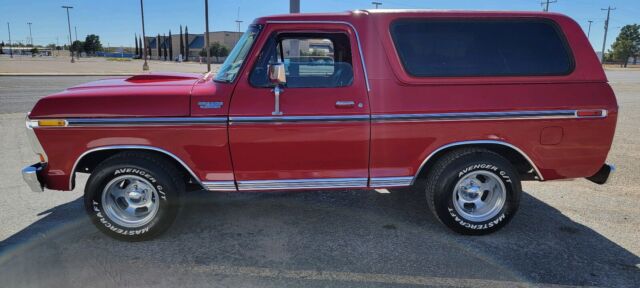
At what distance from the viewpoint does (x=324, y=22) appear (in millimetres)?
3730

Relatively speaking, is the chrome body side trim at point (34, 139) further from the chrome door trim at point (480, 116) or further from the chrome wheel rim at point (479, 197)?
the chrome wheel rim at point (479, 197)

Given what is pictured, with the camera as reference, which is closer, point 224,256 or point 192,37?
point 224,256

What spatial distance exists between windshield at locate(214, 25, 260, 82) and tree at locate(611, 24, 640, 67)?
3892 inches

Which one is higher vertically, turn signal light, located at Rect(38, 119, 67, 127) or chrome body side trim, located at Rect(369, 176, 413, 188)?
turn signal light, located at Rect(38, 119, 67, 127)

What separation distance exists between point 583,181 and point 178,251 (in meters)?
5.11

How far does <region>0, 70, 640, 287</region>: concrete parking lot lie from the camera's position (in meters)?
3.24

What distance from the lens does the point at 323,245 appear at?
12.4ft

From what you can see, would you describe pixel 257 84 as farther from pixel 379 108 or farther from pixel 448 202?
pixel 448 202

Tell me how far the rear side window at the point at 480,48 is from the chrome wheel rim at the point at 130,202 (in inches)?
99.6

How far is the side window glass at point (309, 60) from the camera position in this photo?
367 centimetres

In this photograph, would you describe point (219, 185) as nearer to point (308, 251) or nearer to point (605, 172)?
point (308, 251)

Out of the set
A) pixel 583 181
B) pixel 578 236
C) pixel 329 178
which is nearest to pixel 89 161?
pixel 329 178

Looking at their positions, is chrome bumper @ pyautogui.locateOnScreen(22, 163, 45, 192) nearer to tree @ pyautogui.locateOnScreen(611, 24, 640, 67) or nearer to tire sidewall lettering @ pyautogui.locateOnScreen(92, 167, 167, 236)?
tire sidewall lettering @ pyautogui.locateOnScreen(92, 167, 167, 236)

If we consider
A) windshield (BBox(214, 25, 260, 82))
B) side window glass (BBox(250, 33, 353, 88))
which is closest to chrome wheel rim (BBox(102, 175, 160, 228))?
windshield (BBox(214, 25, 260, 82))
